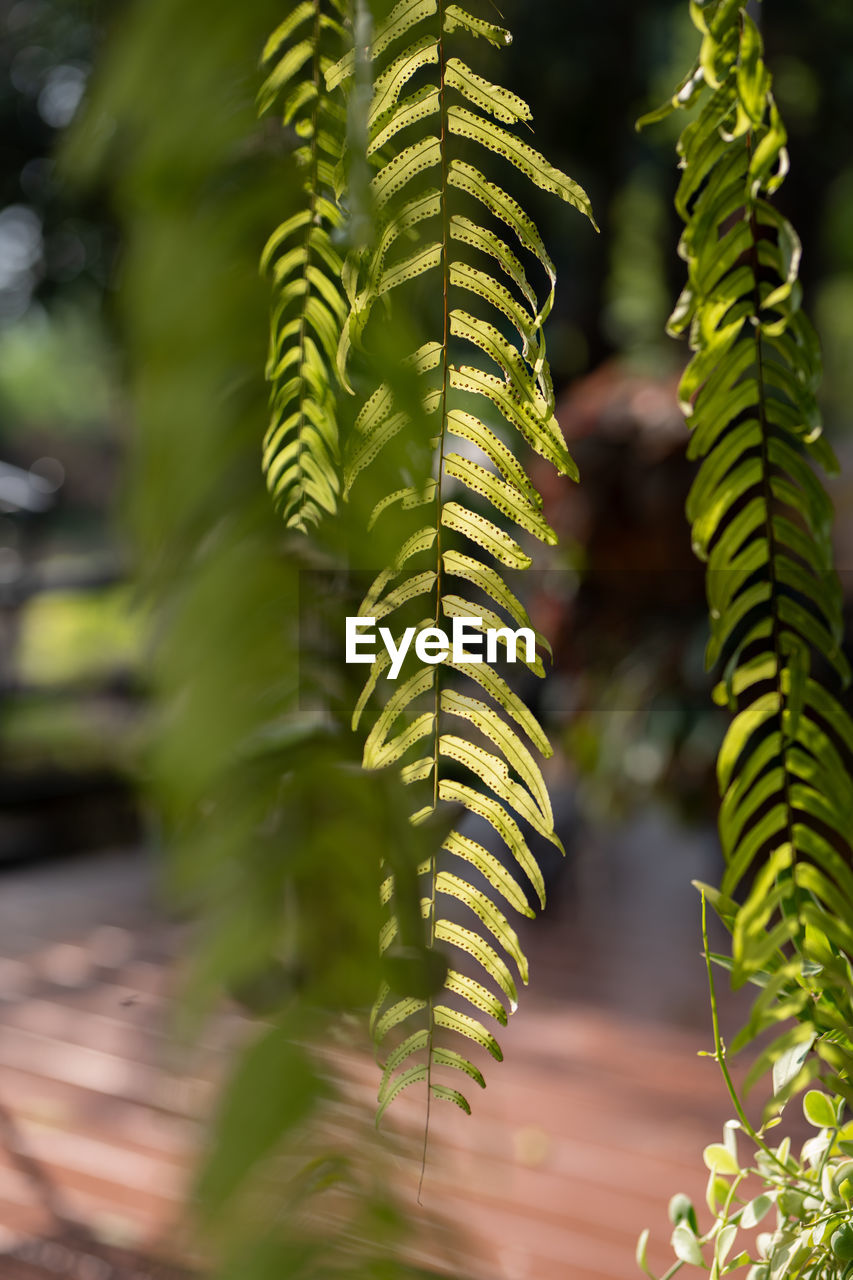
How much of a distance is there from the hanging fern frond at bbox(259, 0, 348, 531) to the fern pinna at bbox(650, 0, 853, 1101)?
11 centimetres

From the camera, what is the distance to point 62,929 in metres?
2.48

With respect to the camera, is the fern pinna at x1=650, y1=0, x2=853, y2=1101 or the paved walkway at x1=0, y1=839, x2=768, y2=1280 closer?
the fern pinna at x1=650, y1=0, x2=853, y2=1101

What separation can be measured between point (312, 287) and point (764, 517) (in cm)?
16

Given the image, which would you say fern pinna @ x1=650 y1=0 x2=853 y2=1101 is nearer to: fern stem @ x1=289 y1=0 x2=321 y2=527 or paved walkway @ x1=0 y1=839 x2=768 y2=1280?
fern stem @ x1=289 y1=0 x2=321 y2=527

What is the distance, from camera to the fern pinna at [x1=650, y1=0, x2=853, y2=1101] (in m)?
0.34

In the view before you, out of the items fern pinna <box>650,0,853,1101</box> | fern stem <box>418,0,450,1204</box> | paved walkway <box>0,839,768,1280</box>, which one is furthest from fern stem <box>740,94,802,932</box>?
paved walkway <box>0,839,768,1280</box>

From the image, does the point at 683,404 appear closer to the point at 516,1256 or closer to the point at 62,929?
the point at 516,1256

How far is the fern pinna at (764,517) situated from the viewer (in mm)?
339

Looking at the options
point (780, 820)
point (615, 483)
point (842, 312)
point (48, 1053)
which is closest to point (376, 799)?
point (780, 820)

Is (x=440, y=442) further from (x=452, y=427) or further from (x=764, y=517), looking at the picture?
(x=764, y=517)

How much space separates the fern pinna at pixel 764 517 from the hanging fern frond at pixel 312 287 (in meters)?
0.11

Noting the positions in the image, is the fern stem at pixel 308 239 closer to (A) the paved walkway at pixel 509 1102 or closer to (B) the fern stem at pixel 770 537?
(B) the fern stem at pixel 770 537

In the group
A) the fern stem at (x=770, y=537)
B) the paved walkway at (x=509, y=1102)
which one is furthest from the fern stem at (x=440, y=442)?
the paved walkway at (x=509, y=1102)

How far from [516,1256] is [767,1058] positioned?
3.90ft
